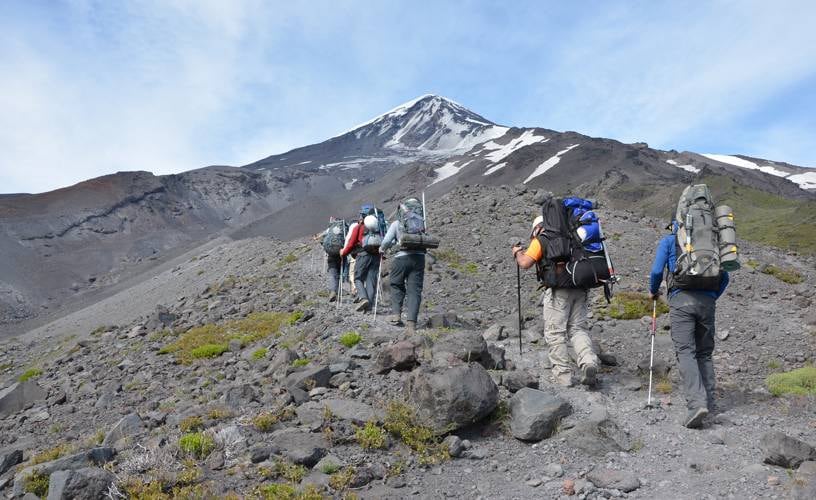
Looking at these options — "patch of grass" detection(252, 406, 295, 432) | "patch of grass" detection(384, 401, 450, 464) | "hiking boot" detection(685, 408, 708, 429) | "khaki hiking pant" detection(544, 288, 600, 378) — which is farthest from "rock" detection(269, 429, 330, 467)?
"hiking boot" detection(685, 408, 708, 429)

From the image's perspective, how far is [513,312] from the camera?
1242cm

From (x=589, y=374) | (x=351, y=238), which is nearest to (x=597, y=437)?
(x=589, y=374)

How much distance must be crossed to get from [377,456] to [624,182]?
6144cm

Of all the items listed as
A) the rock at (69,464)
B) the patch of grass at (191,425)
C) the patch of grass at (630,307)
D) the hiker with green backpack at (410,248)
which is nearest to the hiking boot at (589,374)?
the hiker with green backpack at (410,248)

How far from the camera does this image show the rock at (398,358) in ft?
22.7

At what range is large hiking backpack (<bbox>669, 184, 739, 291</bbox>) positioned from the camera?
583 centimetres

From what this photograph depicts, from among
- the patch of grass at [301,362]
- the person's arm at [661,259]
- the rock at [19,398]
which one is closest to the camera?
the person's arm at [661,259]

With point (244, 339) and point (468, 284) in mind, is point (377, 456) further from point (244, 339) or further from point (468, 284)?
point (468, 284)

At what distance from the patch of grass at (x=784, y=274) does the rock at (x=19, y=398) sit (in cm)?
1776

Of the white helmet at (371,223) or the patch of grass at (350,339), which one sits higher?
the white helmet at (371,223)

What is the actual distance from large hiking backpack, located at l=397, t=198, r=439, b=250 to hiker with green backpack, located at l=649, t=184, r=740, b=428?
13.1 ft

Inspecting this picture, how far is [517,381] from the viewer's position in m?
6.38

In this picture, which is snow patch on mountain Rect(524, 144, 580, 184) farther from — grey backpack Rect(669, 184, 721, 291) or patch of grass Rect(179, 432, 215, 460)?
patch of grass Rect(179, 432, 215, 460)

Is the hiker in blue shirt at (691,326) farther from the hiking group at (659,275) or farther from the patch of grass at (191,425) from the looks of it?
the patch of grass at (191,425)
